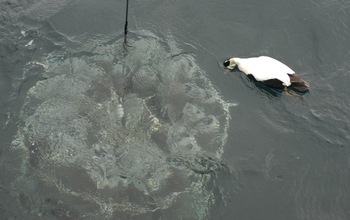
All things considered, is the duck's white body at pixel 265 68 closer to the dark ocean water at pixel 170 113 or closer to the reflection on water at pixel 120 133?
the dark ocean water at pixel 170 113

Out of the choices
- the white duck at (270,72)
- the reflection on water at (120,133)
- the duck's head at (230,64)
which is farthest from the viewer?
the duck's head at (230,64)

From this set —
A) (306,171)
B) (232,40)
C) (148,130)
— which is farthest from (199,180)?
(232,40)

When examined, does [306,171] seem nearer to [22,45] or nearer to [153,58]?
[153,58]

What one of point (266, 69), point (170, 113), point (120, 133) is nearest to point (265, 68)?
point (266, 69)

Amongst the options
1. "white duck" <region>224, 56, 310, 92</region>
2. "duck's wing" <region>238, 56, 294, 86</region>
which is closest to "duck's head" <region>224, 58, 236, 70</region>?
"white duck" <region>224, 56, 310, 92</region>

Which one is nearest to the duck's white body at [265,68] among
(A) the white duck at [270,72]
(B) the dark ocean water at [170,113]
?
(A) the white duck at [270,72]

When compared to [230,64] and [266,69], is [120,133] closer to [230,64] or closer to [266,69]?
[230,64]
